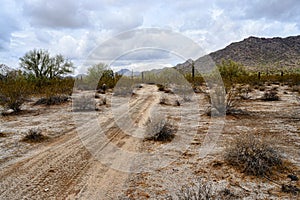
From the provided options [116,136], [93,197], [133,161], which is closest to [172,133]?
[116,136]

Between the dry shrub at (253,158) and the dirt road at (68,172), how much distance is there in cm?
243

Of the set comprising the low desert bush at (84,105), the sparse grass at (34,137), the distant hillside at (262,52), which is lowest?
the sparse grass at (34,137)

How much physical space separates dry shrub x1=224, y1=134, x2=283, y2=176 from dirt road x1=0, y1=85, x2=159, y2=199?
2425mm

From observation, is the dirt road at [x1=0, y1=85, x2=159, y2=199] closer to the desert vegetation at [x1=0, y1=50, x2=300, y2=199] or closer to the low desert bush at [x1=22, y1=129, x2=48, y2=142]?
the desert vegetation at [x1=0, y1=50, x2=300, y2=199]

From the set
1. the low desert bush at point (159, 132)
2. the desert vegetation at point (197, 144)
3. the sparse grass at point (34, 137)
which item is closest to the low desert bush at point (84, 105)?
the desert vegetation at point (197, 144)

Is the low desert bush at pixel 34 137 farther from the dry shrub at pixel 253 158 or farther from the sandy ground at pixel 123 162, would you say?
the dry shrub at pixel 253 158

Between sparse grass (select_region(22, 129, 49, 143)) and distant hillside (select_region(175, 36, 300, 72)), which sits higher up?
distant hillside (select_region(175, 36, 300, 72))

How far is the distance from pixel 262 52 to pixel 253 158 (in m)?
111

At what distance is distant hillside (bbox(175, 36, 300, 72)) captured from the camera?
92.4m

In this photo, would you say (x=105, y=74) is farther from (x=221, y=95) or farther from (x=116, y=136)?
(x=116, y=136)

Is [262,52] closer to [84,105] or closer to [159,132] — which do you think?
[84,105]

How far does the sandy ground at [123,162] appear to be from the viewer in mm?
4504

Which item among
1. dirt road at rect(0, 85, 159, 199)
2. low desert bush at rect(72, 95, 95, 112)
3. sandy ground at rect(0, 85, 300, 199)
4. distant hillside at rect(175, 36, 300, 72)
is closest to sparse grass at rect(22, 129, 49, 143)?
sandy ground at rect(0, 85, 300, 199)

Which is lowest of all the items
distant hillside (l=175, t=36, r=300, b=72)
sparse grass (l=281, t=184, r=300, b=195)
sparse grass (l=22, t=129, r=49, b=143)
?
sparse grass (l=281, t=184, r=300, b=195)
